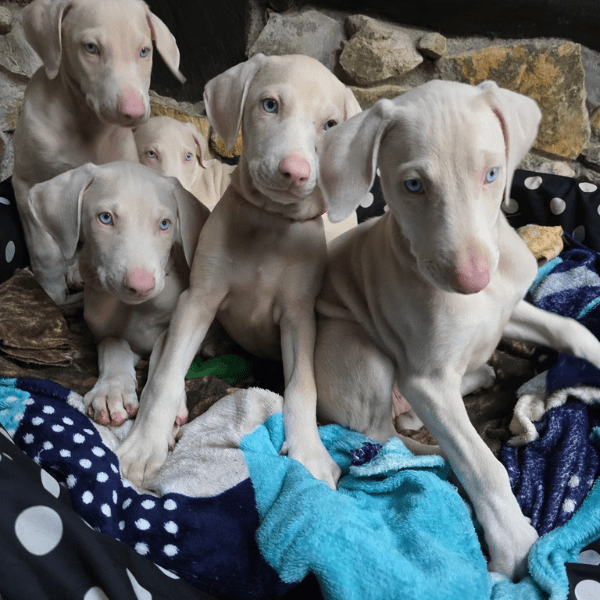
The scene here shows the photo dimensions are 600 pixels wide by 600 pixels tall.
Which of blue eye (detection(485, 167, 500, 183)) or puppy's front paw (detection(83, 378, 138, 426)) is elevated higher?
blue eye (detection(485, 167, 500, 183))

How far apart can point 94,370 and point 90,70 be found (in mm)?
1047

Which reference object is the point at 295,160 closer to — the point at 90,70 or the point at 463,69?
the point at 90,70

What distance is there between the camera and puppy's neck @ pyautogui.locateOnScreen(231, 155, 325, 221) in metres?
1.88

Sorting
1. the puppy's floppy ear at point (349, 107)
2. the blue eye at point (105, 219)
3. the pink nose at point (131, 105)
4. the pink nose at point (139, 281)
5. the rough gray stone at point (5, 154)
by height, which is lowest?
the rough gray stone at point (5, 154)

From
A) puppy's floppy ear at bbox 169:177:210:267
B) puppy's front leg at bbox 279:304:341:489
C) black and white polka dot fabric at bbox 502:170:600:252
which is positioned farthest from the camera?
black and white polka dot fabric at bbox 502:170:600:252

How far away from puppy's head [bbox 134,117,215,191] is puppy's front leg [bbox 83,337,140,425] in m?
0.92

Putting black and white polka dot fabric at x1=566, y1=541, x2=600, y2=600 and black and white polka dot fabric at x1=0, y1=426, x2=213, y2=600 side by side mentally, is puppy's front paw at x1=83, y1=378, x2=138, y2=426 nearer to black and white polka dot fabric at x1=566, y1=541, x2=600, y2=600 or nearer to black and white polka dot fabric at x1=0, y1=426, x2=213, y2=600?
black and white polka dot fabric at x1=0, y1=426, x2=213, y2=600

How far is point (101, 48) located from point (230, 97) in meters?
0.63

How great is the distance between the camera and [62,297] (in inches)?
97.1

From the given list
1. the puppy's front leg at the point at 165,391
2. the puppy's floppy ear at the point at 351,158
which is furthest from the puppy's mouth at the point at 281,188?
the puppy's front leg at the point at 165,391

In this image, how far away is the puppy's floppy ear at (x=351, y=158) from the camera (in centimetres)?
146

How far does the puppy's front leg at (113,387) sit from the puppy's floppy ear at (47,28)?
1.00m

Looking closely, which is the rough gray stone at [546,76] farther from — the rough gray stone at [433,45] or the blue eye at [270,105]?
the blue eye at [270,105]

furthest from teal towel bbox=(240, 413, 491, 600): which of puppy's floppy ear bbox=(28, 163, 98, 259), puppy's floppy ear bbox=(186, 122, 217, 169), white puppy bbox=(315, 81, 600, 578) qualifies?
puppy's floppy ear bbox=(186, 122, 217, 169)
